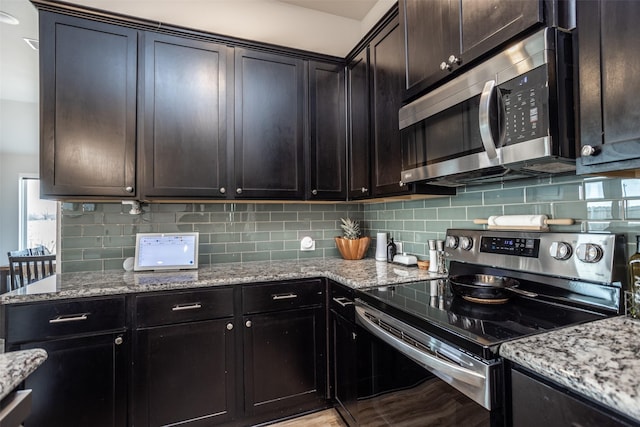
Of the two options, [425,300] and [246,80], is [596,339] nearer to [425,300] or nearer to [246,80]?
[425,300]

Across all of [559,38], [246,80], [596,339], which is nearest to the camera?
[596,339]

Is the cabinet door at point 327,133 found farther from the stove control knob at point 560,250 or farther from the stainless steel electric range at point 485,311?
the stove control knob at point 560,250

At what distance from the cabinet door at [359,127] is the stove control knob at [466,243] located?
69 centimetres

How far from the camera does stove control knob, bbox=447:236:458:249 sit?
1672 millimetres

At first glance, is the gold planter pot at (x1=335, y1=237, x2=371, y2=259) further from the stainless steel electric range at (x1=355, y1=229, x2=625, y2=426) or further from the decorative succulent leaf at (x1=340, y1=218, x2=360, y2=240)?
the stainless steel electric range at (x1=355, y1=229, x2=625, y2=426)

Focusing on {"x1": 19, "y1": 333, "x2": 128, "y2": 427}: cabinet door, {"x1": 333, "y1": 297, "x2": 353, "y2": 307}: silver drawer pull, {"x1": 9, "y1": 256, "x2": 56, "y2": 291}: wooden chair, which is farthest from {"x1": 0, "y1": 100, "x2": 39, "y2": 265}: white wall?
{"x1": 333, "y1": 297, "x2": 353, "y2": 307}: silver drawer pull

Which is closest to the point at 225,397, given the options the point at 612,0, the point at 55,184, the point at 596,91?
the point at 55,184

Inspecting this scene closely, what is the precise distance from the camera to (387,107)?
1878mm

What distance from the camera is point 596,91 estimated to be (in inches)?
35.8

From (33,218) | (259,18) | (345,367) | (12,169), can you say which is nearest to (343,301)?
(345,367)

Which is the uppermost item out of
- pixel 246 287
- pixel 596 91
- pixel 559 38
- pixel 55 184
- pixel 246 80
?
pixel 246 80

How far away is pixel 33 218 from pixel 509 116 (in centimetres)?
650

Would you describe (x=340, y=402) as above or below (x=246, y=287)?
below

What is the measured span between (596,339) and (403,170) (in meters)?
1.06
